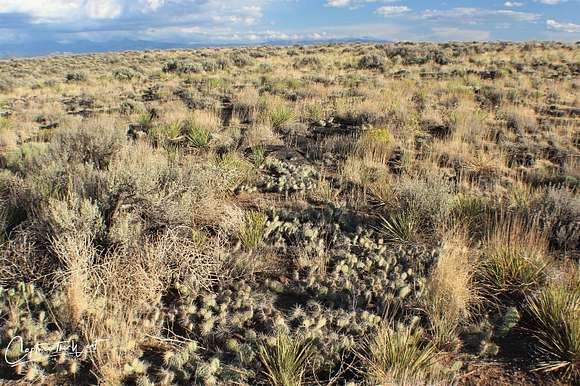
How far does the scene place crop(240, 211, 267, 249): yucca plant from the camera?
4.37 meters

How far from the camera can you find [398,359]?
276 centimetres

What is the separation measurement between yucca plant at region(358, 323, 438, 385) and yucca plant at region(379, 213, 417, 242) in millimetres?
1724

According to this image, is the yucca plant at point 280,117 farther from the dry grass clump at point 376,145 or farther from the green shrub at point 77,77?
the green shrub at point 77,77

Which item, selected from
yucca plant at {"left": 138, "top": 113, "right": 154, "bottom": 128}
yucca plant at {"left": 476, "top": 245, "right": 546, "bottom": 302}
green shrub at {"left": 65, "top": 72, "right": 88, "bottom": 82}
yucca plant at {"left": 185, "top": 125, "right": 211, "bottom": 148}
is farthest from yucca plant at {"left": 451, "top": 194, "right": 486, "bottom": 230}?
green shrub at {"left": 65, "top": 72, "right": 88, "bottom": 82}

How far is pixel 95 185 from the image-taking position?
475cm

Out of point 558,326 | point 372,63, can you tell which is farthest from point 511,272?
point 372,63

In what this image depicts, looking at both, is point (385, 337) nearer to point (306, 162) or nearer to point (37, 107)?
point (306, 162)

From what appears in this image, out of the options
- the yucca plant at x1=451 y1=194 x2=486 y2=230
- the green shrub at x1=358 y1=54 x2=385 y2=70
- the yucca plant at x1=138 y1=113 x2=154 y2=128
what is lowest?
the yucca plant at x1=451 y1=194 x2=486 y2=230

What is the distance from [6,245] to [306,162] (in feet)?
16.0

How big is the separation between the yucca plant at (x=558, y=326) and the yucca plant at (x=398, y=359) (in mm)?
841

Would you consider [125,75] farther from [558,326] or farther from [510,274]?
[558,326]

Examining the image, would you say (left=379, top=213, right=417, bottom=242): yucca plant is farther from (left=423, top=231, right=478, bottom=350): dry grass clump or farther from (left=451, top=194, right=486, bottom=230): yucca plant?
(left=423, top=231, right=478, bottom=350): dry grass clump

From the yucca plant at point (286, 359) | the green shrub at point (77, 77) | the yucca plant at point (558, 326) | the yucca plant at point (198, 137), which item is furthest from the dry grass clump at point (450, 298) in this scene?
the green shrub at point (77, 77)

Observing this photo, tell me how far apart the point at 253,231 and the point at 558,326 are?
293cm
